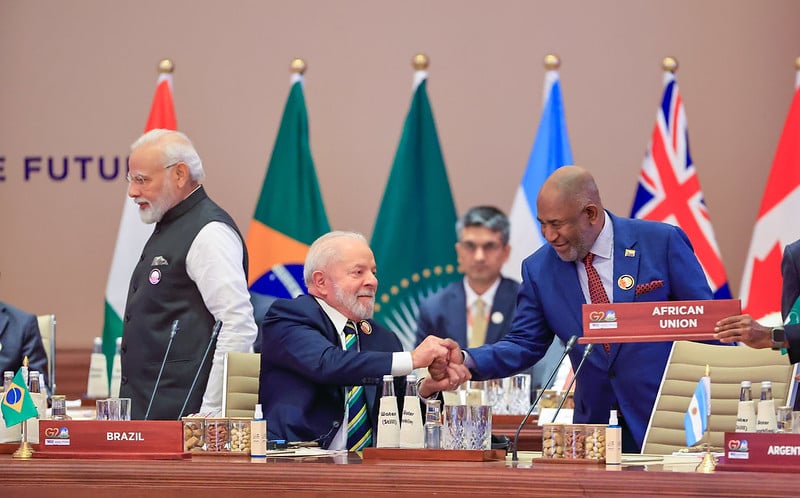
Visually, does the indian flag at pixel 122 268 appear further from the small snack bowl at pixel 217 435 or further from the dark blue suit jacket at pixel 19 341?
the small snack bowl at pixel 217 435

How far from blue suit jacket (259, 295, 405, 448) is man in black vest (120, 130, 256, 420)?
13.4 inches

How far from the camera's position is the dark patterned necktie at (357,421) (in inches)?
147

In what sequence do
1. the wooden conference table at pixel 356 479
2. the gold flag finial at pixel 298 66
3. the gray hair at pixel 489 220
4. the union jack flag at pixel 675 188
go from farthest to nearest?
the gold flag finial at pixel 298 66
the union jack flag at pixel 675 188
the gray hair at pixel 489 220
the wooden conference table at pixel 356 479

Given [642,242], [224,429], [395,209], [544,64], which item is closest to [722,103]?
[544,64]

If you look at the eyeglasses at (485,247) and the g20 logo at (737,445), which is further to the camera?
the eyeglasses at (485,247)

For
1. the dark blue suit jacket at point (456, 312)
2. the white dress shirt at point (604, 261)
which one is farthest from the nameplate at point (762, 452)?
the dark blue suit jacket at point (456, 312)

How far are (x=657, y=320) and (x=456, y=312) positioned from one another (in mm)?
2975

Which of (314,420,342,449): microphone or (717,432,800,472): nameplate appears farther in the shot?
(314,420,342,449): microphone

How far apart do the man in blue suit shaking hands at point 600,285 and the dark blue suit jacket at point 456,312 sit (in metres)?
1.84

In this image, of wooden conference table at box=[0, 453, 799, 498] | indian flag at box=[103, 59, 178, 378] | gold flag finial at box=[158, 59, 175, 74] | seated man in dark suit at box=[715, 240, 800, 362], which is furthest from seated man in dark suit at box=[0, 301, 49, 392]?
seated man in dark suit at box=[715, 240, 800, 362]

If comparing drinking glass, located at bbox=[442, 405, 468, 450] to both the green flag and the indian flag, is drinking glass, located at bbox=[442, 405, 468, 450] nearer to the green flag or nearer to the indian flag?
the green flag

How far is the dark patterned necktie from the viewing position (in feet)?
12.2

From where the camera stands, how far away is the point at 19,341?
546 cm

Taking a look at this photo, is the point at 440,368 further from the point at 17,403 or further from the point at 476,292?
the point at 476,292
